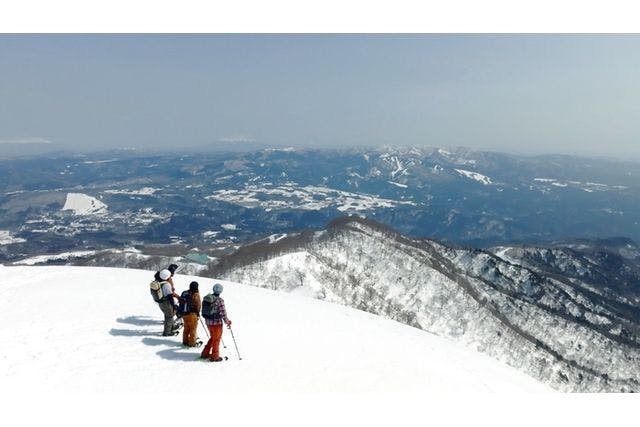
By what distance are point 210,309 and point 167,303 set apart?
2.53m

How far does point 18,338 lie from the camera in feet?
50.0

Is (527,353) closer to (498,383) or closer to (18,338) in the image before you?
(498,383)

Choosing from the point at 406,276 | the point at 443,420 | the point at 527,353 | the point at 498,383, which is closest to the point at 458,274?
the point at 406,276

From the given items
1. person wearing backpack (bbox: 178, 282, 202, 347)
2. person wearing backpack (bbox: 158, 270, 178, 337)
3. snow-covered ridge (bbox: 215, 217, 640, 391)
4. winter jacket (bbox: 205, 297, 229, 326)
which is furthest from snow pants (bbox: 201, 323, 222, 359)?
snow-covered ridge (bbox: 215, 217, 640, 391)

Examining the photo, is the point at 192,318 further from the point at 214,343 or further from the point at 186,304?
the point at 214,343

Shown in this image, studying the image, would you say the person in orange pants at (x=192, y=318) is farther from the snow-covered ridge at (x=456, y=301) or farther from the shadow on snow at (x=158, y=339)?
the snow-covered ridge at (x=456, y=301)

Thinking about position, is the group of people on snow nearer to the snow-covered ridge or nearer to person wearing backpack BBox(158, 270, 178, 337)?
person wearing backpack BBox(158, 270, 178, 337)

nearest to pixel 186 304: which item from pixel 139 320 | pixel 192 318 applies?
pixel 192 318

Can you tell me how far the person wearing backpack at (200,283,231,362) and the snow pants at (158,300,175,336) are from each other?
87.7 inches

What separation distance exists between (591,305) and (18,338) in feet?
663

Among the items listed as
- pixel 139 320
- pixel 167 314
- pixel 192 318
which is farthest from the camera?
pixel 139 320

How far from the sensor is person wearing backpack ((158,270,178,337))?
1581 cm

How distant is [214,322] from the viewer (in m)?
14.2

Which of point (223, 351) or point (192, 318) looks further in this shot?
point (223, 351)
